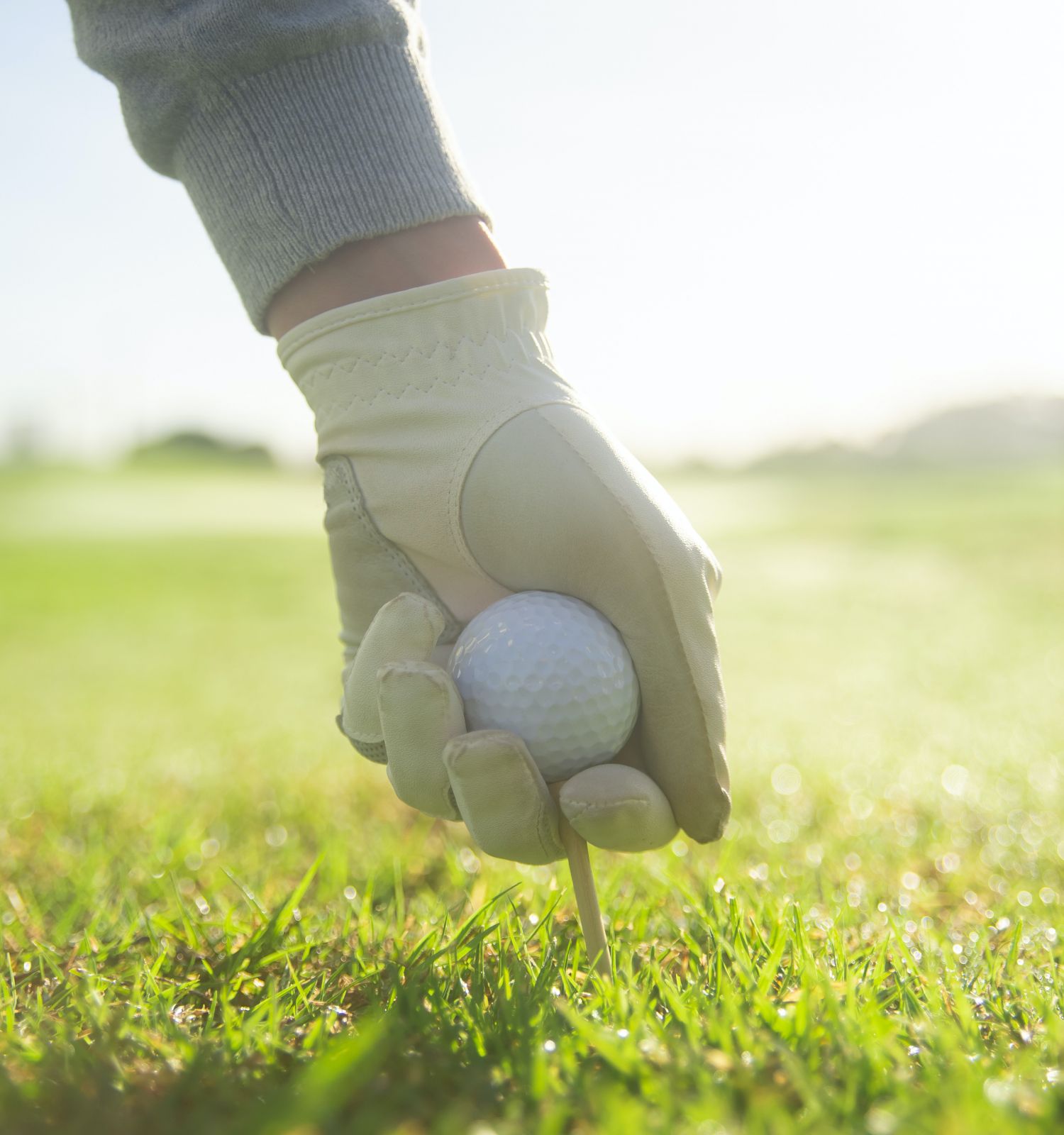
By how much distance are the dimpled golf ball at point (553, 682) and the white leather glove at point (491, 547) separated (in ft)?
0.14

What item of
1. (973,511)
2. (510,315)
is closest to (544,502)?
(510,315)

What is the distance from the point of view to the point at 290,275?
171 centimetres

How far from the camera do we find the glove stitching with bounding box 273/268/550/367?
5.29ft

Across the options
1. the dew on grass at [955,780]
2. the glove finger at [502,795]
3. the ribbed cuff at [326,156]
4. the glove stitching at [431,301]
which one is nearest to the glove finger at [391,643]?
the glove finger at [502,795]

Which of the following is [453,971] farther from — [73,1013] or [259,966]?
[73,1013]

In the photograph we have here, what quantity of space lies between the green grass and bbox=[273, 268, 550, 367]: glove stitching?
3.36 ft

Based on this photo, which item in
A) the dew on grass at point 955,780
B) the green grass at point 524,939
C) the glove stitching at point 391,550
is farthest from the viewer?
the dew on grass at point 955,780

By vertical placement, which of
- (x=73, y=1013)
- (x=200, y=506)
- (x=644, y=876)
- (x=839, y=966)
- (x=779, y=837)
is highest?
(x=73, y=1013)

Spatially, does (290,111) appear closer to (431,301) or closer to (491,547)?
(431,301)

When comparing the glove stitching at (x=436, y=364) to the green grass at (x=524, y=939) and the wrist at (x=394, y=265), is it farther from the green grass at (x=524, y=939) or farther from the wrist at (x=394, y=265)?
the green grass at (x=524, y=939)

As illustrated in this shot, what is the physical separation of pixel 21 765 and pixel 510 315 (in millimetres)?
2688

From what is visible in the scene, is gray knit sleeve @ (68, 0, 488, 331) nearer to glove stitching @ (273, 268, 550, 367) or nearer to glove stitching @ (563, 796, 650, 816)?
glove stitching @ (273, 268, 550, 367)

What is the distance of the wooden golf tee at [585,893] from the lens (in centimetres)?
140

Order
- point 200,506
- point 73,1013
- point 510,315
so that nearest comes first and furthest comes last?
point 73,1013 → point 510,315 → point 200,506
